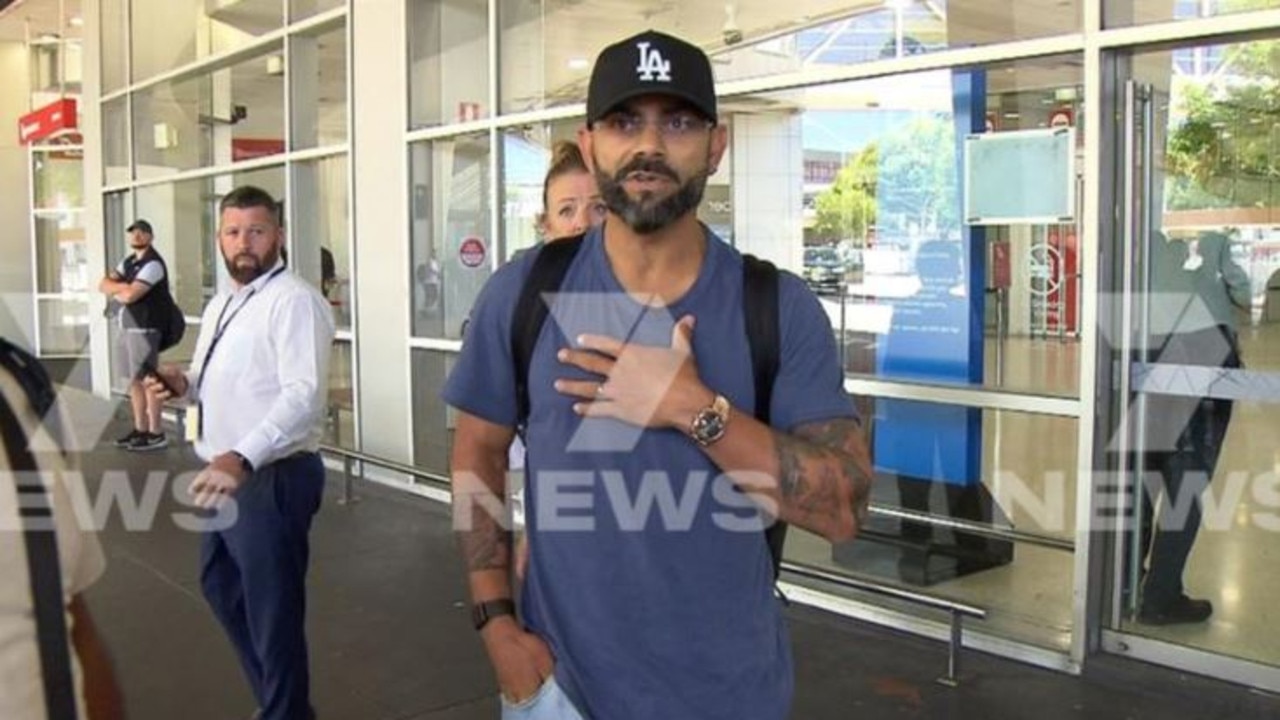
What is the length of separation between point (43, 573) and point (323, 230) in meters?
8.35

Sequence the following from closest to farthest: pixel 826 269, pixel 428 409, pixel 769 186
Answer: pixel 826 269
pixel 769 186
pixel 428 409

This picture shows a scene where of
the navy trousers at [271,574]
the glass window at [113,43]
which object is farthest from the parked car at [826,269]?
the glass window at [113,43]

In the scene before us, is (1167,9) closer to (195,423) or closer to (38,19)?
(195,423)

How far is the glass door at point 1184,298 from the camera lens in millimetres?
4516

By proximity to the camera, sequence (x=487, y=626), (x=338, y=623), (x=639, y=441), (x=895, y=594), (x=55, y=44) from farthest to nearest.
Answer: (x=55, y=44) → (x=338, y=623) → (x=895, y=594) → (x=487, y=626) → (x=639, y=441)

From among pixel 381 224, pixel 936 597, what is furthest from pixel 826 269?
pixel 381 224

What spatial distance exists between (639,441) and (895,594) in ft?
10.7

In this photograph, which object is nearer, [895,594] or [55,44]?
[895,594]

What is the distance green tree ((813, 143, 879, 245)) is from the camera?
5891 mm

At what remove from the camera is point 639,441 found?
72.4 inches

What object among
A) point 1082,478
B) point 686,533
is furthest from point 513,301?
point 1082,478

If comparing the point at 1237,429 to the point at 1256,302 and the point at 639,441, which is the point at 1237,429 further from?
the point at 639,441

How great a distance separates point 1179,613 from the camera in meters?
4.81

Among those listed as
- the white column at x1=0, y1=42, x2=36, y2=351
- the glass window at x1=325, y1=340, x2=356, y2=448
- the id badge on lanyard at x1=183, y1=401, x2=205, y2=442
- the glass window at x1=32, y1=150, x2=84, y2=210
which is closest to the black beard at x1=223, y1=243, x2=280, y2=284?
the id badge on lanyard at x1=183, y1=401, x2=205, y2=442
